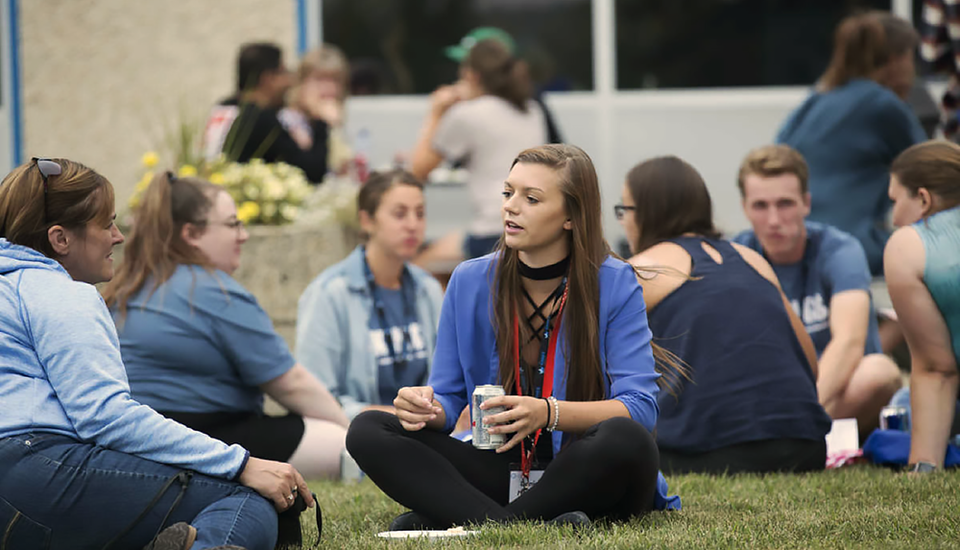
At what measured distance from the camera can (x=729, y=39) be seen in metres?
9.08

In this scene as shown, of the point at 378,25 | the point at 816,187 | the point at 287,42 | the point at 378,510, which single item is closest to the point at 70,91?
the point at 287,42

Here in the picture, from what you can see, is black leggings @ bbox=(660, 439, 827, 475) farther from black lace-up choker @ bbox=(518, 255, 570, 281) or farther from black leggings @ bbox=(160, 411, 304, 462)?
black leggings @ bbox=(160, 411, 304, 462)

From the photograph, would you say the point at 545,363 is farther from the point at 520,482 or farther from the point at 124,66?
the point at 124,66

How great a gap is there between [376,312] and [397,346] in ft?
0.62

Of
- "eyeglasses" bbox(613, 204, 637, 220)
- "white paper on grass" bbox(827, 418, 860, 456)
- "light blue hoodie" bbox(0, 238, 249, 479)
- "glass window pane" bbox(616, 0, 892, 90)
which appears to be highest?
"glass window pane" bbox(616, 0, 892, 90)

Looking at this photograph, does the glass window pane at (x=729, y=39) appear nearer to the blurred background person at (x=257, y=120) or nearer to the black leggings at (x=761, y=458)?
the blurred background person at (x=257, y=120)

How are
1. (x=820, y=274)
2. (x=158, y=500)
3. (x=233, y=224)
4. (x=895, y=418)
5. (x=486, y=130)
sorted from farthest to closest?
(x=486, y=130)
(x=820, y=274)
(x=895, y=418)
(x=233, y=224)
(x=158, y=500)

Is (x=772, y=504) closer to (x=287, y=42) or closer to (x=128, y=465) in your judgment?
(x=128, y=465)

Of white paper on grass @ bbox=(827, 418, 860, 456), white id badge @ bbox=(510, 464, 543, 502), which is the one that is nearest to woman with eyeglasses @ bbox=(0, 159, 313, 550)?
white id badge @ bbox=(510, 464, 543, 502)

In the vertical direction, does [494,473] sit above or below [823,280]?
below

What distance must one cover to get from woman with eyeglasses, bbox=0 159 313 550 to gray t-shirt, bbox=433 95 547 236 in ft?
14.0

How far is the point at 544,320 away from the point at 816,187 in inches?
136

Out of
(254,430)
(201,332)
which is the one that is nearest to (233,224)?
(201,332)

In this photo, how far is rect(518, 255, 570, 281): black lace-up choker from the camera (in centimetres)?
387
